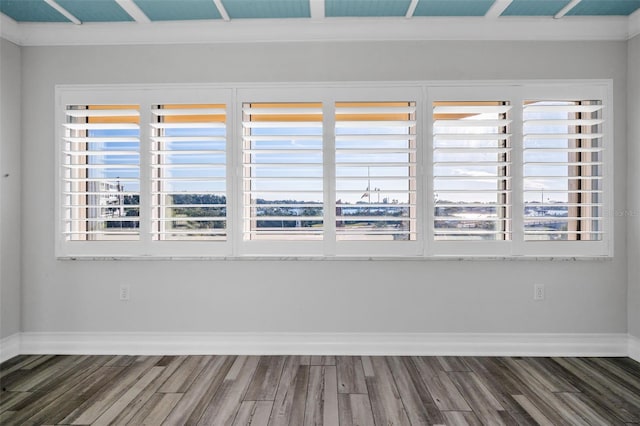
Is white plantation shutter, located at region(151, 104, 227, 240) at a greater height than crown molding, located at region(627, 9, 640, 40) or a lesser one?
lesser

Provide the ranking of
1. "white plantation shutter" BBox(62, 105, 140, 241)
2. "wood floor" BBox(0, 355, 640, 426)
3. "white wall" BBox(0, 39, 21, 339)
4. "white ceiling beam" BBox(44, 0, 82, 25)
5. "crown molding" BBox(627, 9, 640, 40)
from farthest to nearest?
"white plantation shutter" BBox(62, 105, 140, 241) → "white wall" BBox(0, 39, 21, 339) → "crown molding" BBox(627, 9, 640, 40) → "white ceiling beam" BBox(44, 0, 82, 25) → "wood floor" BBox(0, 355, 640, 426)

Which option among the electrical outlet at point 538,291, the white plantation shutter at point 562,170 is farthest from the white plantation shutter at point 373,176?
the electrical outlet at point 538,291

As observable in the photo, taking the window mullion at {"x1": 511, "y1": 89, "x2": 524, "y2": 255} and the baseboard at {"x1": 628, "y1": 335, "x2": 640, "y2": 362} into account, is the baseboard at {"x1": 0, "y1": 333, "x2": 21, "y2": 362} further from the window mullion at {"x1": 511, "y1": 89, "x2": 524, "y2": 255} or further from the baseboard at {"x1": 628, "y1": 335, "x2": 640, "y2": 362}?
the baseboard at {"x1": 628, "y1": 335, "x2": 640, "y2": 362}

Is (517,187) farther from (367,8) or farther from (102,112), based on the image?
(102,112)

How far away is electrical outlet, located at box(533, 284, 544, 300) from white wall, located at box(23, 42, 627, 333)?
4 centimetres

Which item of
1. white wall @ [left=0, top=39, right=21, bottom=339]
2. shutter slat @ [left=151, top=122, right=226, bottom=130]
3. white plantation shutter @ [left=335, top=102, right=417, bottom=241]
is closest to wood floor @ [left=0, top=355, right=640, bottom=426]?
white wall @ [left=0, top=39, right=21, bottom=339]

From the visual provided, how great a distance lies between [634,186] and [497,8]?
5.80 ft

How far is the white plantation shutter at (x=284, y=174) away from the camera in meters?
3.12

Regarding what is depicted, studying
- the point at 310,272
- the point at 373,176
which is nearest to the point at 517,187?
the point at 373,176

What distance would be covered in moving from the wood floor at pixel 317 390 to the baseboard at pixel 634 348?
10cm

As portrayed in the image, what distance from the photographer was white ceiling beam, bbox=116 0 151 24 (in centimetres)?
278

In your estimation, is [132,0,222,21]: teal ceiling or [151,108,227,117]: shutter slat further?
[151,108,227,117]: shutter slat

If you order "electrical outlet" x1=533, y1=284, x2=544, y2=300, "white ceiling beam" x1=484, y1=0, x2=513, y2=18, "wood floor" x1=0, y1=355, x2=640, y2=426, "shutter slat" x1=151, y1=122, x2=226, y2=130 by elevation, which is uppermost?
"white ceiling beam" x1=484, y1=0, x2=513, y2=18

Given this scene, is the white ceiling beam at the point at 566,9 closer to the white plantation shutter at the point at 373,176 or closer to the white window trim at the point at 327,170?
the white window trim at the point at 327,170
